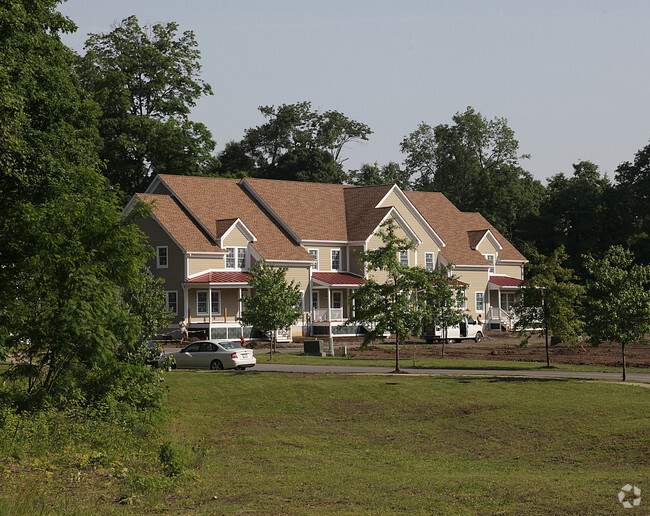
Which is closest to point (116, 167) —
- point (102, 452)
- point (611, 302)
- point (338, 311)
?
point (338, 311)

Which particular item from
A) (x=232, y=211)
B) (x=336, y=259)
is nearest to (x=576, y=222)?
(x=336, y=259)

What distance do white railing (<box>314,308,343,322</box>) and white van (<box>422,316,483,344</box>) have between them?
624 centimetres

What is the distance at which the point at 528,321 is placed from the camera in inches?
1430

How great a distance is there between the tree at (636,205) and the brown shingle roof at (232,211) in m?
39.5

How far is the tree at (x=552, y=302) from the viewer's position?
1401 inches

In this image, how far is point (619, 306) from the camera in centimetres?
3002

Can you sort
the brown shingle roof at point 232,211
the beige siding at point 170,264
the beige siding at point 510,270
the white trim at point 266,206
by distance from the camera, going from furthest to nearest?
the beige siding at point 510,270 → the white trim at point 266,206 → the brown shingle roof at point 232,211 → the beige siding at point 170,264

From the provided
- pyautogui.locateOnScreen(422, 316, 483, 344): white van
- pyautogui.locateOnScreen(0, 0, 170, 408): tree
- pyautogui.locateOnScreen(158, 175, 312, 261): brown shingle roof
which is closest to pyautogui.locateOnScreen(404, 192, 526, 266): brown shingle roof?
pyautogui.locateOnScreen(422, 316, 483, 344): white van

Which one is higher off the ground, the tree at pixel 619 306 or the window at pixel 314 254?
the window at pixel 314 254

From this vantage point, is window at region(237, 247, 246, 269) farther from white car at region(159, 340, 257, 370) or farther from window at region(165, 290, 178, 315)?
white car at region(159, 340, 257, 370)

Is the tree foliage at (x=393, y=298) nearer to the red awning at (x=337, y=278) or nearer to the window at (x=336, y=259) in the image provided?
the red awning at (x=337, y=278)

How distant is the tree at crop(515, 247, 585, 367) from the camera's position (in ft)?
117

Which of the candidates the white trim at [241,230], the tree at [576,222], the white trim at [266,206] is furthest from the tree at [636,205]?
the white trim at [241,230]

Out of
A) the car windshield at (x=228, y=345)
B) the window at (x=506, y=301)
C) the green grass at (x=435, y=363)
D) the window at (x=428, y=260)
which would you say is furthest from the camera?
the window at (x=506, y=301)
